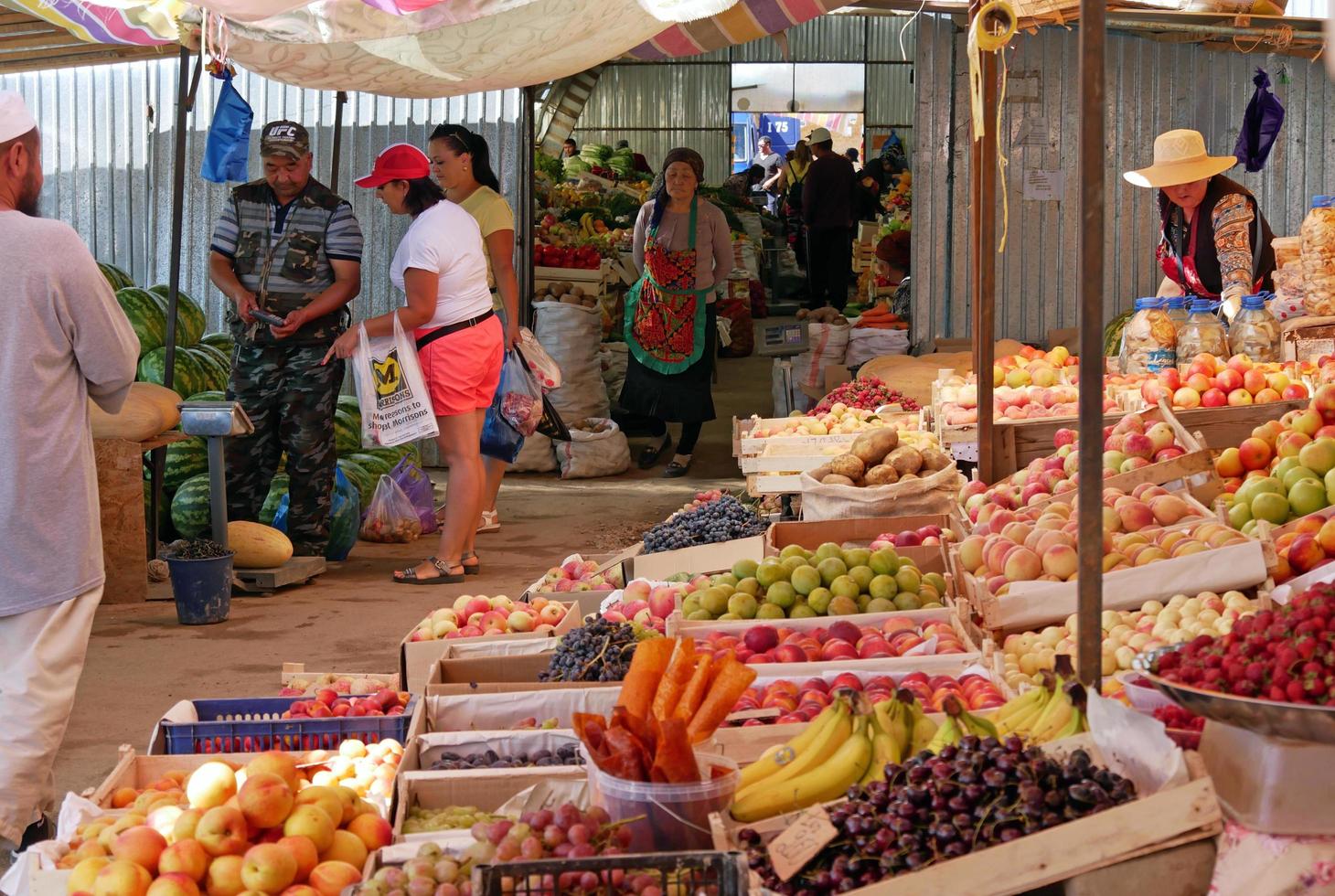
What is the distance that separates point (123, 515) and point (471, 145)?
2451 mm

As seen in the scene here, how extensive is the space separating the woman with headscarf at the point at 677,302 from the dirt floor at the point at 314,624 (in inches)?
22.8

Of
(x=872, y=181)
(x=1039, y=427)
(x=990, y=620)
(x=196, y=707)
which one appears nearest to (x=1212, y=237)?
(x=1039, y=427)

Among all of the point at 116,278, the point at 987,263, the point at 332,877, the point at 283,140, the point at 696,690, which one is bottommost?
the point at 332,877

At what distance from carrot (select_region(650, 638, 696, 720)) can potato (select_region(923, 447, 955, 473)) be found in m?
3.01

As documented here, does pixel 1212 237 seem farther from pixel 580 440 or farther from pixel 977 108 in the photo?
pixel 580 440

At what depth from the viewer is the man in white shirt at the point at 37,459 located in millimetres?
3676

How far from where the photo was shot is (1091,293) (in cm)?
247

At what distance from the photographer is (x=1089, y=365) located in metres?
2.53

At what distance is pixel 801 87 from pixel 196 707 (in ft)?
71.5

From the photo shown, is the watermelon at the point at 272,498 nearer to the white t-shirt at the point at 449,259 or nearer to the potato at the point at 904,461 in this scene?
the white t-shirt at the point at 449,259

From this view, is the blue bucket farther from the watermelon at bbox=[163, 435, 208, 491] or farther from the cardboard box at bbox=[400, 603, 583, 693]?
the cardboard box at bbox=[400, 603, 583, 693]

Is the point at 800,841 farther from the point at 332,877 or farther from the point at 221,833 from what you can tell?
the point at 221,833

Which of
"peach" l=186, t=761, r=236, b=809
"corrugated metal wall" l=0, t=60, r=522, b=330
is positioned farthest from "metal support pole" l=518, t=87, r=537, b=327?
"peach" l=186, t=761, r=236, b=809

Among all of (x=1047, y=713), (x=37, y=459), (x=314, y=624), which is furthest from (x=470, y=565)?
(x=1047, y=713)
